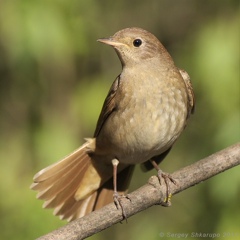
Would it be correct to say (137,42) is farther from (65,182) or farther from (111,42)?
(65,182)

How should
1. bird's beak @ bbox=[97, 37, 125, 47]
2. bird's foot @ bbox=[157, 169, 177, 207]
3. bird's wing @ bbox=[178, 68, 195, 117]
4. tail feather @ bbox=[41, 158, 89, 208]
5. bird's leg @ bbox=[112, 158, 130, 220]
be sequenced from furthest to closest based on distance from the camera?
tail feather @ bbox=[41, 158, 89, 208]
bird's wing @ bbox=[178, 68, 195, 117]
bird's beak @ bbox=[97, 37, 125, 47]
bird's foot @ bbox=[157, 169, 177, 207]
bird's leg @ bbox=[112, 158, 130, 220]

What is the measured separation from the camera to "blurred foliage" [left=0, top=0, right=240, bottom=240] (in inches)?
225

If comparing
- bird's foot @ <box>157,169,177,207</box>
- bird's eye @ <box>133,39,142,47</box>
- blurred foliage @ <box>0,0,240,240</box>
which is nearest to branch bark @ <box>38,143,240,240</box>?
bird's foot @ <box>157,169,177,207</box>

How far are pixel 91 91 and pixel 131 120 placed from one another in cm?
199

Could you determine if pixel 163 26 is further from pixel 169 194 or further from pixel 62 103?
pixel 169 194

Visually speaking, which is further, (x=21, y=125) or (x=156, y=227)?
(x=21, y=125)

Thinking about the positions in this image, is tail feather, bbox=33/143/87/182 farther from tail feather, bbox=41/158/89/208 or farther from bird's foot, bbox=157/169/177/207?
bird's foot, bbox=157/169/177/207

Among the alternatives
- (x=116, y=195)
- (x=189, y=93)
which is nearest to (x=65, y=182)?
(x=116, y=195)

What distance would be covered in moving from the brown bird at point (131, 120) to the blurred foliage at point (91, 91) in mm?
392

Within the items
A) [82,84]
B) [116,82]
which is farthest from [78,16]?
[116,82]

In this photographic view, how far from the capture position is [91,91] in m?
6.91

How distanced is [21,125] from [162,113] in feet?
7.82

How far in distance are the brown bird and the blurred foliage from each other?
392 millimetres

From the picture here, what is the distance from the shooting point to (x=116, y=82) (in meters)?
5.18
